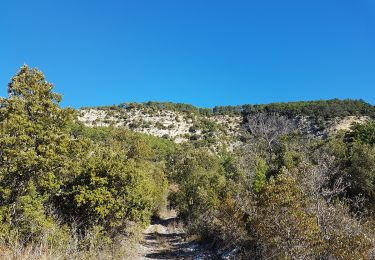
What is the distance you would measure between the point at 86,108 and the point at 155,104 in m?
22.9

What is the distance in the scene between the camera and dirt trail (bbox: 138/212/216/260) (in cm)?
2711

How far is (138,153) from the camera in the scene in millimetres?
49094

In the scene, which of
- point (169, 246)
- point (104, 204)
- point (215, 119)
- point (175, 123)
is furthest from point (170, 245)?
point (215, 119)

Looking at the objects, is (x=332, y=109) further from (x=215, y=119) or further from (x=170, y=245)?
(x=170, y=245)

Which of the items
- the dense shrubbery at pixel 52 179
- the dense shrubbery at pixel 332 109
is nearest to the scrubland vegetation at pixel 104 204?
the dense shrubbery at pixel 52 179

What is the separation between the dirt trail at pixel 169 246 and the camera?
27109mm

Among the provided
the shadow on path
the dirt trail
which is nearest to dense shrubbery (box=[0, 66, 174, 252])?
the dirt trail

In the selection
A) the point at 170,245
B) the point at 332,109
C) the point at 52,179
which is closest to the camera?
the point at 52,179

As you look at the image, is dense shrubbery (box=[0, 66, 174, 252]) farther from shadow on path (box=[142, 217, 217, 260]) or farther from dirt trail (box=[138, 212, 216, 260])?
shadow on path (box=[142, 217, 217, 260])

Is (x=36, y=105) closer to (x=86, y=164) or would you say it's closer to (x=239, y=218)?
(x=86, y=164)

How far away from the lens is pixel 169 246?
31.8m

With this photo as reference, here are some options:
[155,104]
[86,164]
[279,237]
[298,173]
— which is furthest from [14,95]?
[155,104]

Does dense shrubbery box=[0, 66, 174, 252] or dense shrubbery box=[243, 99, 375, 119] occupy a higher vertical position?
dense shrubbery box=[243, 99, 375, 119]

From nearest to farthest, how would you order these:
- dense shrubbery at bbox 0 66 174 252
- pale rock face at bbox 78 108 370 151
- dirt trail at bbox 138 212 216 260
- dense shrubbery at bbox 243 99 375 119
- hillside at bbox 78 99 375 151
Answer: dense shrubbery at bbox 0 66 174 252
dirt trail at bbox 138 212 216 260
hillside at bbox 78 99 375 151
dense shrubbery at bbox 243 99 375 119
pale rock face at bbox 78 108 370 151
